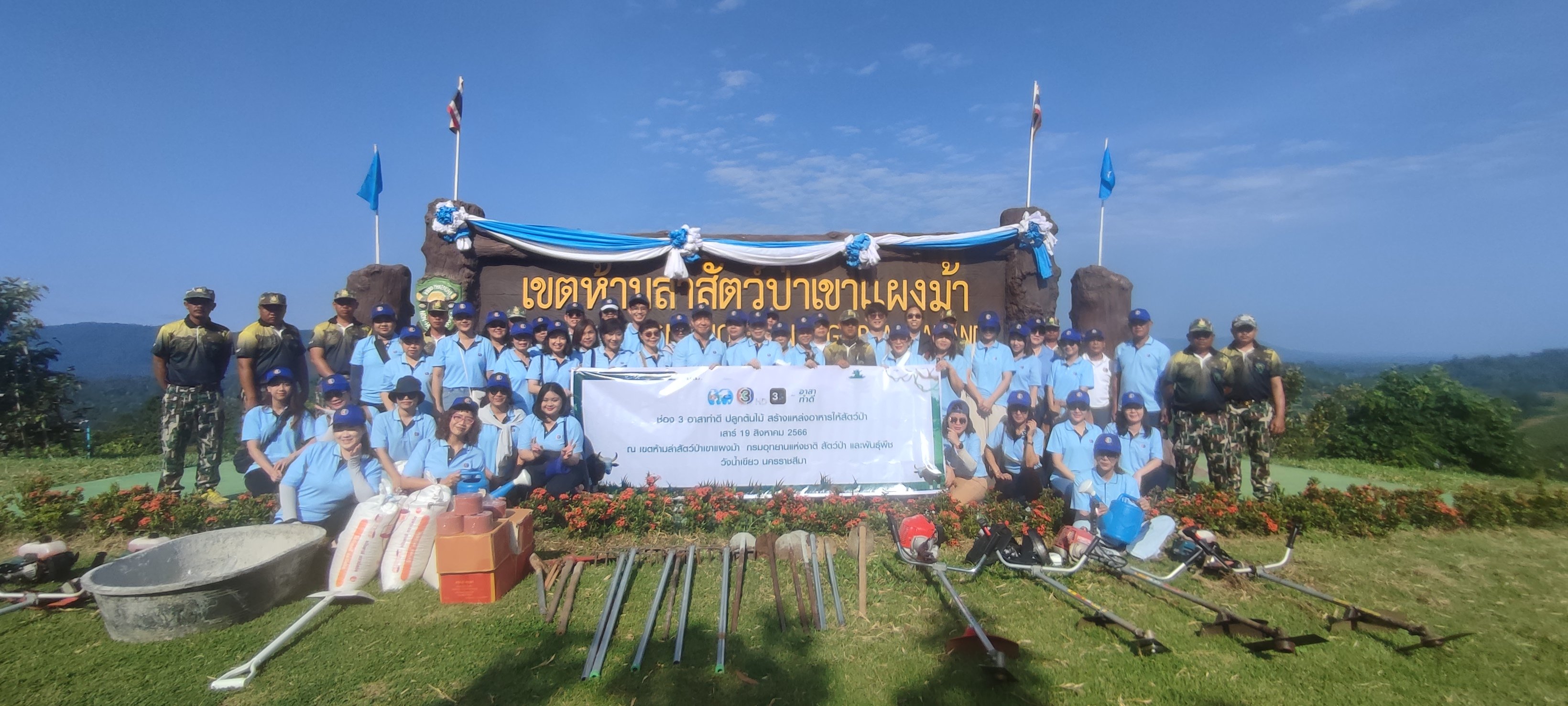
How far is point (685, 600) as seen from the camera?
155 inches

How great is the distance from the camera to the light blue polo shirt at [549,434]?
561 centimetres

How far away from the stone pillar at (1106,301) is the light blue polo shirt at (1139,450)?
8.65 ft

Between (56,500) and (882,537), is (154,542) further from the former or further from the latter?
(882,537)

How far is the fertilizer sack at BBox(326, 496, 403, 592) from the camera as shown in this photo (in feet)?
14.5

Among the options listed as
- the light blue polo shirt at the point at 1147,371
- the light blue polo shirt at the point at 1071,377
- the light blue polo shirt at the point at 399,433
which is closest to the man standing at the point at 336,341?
the light blue polo shirt at the point at 399,433

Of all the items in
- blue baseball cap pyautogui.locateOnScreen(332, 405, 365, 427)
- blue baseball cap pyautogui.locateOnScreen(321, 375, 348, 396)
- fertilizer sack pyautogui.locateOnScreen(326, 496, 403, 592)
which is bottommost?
fertilizer sack pyautogui.locateOnScreen(326, 496, 403, 592)

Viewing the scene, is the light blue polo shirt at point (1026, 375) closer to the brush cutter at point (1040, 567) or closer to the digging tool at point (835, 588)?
the brush cutter at point (1040, 567)

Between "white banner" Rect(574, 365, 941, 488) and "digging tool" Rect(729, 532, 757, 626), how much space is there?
0.92 metres

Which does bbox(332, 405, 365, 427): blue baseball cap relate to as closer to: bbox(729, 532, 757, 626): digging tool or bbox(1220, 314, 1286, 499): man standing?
bbox(729, 532, 757, 626): digging tool

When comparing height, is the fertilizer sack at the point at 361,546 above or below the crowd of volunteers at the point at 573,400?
below

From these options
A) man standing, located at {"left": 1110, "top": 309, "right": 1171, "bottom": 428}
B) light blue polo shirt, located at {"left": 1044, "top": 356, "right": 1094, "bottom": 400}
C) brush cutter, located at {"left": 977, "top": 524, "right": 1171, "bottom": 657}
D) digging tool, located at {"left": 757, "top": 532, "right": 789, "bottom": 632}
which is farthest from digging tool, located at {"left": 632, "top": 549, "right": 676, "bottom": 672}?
man standing, located at {"left": 1110, "top": 309, "right": 1171, "bottom": 428}

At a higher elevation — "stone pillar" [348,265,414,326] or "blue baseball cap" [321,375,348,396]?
"stone pillar" [348,265,414,326]

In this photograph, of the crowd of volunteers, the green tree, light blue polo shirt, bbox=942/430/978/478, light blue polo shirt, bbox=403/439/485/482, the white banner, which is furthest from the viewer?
the green tree

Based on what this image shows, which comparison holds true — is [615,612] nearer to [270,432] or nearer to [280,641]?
[280,641]
